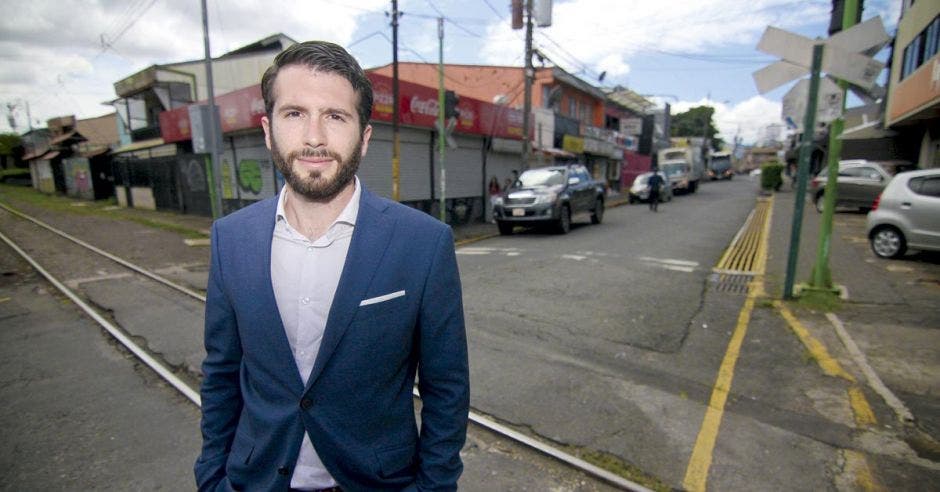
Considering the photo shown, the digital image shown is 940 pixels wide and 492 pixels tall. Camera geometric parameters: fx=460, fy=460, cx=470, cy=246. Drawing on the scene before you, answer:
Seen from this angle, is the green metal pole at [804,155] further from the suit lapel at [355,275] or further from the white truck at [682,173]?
the white truck at [682,173]

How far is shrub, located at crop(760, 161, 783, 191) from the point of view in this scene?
3160 cm

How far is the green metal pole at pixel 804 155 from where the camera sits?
5449 millimetres

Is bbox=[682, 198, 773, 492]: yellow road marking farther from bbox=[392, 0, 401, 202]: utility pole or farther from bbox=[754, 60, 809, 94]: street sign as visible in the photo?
bbox=[392, 0, 401, 202]: utility pole

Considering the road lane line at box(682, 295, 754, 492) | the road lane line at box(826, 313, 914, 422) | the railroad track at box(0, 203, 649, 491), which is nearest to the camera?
the road lane line at box(682, 295, 754, 492)

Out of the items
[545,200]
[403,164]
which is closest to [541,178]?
[545,200]

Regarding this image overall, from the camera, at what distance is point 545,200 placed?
12273 mm

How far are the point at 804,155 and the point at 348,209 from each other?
251 inches

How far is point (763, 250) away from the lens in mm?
9875

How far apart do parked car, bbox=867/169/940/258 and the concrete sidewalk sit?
31 centimetres

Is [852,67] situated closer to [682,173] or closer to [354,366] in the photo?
[354,366]

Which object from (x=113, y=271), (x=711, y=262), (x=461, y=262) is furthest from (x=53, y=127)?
(x=711, y=262)

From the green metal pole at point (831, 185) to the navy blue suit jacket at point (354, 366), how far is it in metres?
5.92

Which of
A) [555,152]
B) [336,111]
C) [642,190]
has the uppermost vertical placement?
[555,152]

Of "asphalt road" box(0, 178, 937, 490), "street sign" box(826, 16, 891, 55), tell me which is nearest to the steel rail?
"asphalt road" box(0, 178, 937, 490)
